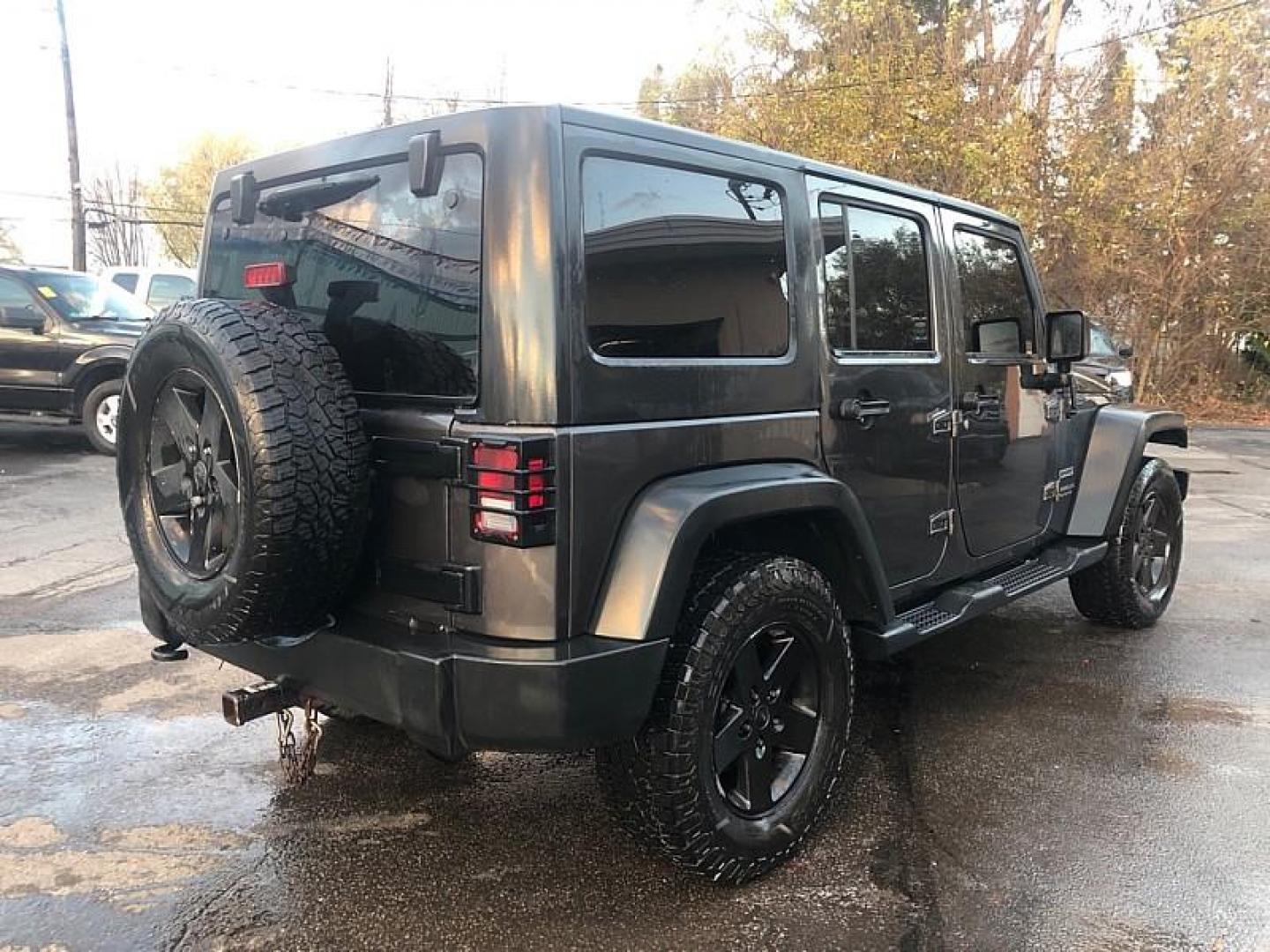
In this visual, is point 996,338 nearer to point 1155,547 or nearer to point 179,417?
point 1155,547

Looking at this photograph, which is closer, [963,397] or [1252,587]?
[963,397]

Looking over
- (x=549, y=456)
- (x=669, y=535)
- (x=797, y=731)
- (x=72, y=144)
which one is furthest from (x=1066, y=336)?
(x=72, y=144)

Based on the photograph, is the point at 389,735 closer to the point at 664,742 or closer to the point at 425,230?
the point at 664,742

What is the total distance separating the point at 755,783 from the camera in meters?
2.76

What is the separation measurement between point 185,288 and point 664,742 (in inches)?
543

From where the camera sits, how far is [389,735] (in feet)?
12.1

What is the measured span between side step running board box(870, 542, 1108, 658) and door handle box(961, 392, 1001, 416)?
0.68 meters

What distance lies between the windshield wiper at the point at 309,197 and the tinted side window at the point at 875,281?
1.42m

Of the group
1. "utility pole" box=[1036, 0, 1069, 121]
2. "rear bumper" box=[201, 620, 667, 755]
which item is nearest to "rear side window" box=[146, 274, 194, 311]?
"rear bumper" box=[201, 620, 667, 755]

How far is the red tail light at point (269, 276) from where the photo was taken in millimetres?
2701

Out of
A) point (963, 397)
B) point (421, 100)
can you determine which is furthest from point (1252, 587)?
point (421, 100)

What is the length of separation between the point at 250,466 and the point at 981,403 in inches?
108

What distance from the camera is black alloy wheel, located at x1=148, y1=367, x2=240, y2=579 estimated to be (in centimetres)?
243

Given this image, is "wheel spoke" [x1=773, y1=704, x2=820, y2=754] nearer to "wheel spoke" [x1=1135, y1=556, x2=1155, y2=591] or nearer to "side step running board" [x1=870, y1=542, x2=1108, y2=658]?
"side step running board" [x1=870, y1=542, x2=1108, y2=658]
